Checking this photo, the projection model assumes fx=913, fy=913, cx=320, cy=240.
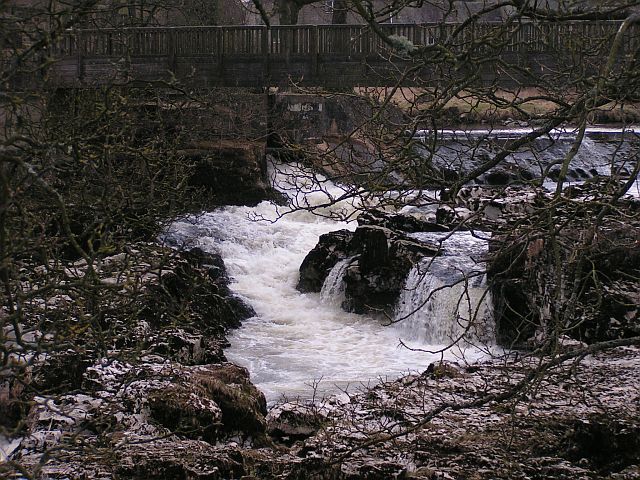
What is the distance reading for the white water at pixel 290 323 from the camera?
12.1m

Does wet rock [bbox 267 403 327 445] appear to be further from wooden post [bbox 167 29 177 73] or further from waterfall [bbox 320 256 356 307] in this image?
wooden post [bbox 167 29 177 73]

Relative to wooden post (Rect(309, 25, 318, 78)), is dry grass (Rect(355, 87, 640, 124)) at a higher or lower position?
lower

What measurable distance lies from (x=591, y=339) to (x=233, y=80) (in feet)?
36.5

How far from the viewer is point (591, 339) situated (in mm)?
11445

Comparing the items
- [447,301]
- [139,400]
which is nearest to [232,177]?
[447,301]

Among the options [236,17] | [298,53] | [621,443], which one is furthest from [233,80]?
[621,443]

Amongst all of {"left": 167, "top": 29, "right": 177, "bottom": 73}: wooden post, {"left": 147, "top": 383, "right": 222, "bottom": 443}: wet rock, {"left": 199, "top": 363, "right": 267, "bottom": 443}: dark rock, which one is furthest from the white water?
{"left": 167, "top": 29, "right": 177, "bottom": 73}: wooden post

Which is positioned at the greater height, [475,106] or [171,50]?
[171,50]

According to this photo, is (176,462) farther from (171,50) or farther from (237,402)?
(171,50)

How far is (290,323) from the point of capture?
15070 mm

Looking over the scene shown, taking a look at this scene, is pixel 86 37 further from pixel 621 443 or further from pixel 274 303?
pixel 621 443

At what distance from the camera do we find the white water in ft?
39.9

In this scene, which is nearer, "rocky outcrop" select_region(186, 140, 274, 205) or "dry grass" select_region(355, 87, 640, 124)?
"dry grass" select_region(355, 87, 640, 124)

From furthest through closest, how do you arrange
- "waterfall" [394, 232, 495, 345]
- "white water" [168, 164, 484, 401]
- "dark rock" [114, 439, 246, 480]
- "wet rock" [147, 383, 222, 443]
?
"waterfall" [394, 232, 495, 345] → "white water" [168, 164, 484, 401] → "wet rock" [147, 383, 222, 443] → "dark rock" [114, 439, 246, 480]
